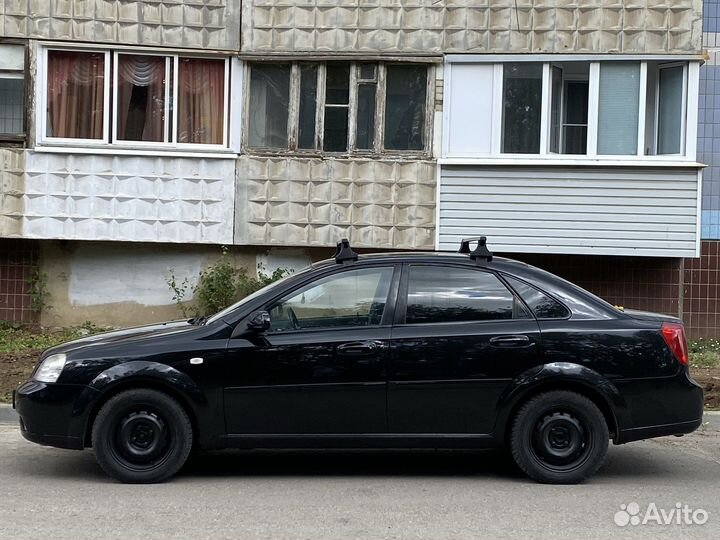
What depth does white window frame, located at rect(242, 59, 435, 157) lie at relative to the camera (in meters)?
13.5

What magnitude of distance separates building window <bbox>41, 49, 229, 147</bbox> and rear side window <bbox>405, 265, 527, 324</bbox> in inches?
286

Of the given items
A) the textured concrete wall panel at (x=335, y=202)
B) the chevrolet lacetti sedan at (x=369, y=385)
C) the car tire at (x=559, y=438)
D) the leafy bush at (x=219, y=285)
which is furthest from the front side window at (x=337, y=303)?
the leafy bush at (x=219, y=285)

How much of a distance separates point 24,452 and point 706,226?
968 cm

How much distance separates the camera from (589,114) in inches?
517

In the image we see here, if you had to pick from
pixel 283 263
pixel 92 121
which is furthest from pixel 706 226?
pixel 92 121

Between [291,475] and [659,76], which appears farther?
[659,76]

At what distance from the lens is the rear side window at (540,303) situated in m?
7.03

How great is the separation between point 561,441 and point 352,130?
7.50 m

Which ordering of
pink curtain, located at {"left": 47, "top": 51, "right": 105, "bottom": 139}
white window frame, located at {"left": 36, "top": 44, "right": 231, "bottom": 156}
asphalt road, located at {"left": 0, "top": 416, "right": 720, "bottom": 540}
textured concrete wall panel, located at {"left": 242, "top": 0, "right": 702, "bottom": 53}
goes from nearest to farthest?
asphalt road, located at {"left": 0, "top": 416, "right": 720, "bottom": 540} → textured concrete wall panel, located at {"left": 242, "top": 0, "right": 702, "bottom": 53} → white window frame, located at {"left": 36, "top": 44, "right": 231, "bottom": 156} → pink curtain, located at {"left": 47, "top": 51, "right": 105, "bottom": 139}

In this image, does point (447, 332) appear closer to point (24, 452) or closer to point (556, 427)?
point (556, 427)

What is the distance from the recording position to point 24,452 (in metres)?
8.01

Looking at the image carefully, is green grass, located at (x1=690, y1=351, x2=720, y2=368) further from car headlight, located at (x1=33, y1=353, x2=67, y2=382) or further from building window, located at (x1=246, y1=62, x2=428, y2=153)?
car headlight, located at (x1=33, y1=353, x2=67, y2=382)

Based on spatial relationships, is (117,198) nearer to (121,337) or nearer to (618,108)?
(121,337)

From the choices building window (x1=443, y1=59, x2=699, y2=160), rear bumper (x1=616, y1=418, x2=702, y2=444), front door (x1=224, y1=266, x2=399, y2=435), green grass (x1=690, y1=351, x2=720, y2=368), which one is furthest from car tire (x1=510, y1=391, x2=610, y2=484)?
building window (x1=443, y1=59, x2=699, y2=160)
